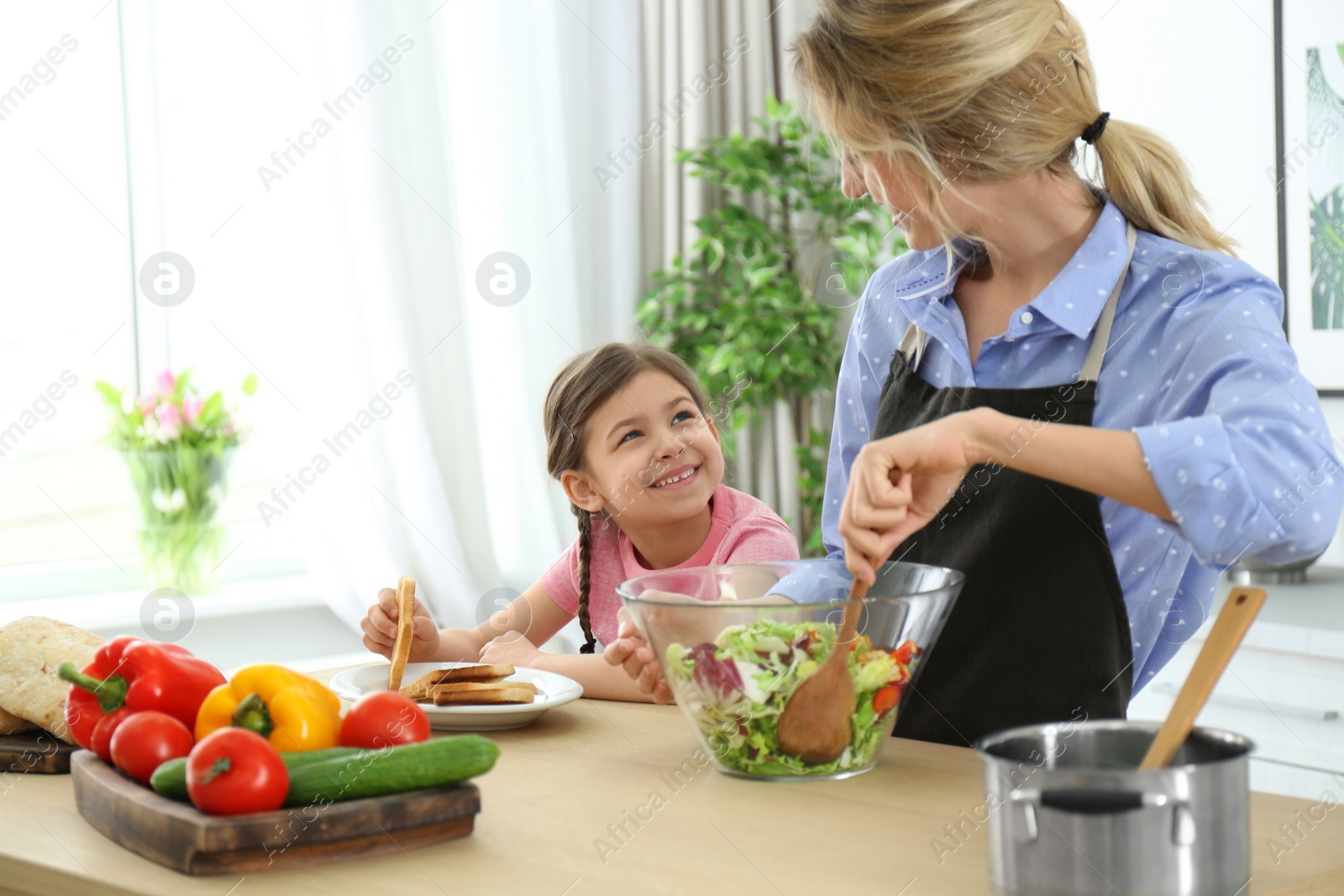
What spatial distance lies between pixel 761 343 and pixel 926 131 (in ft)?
6.59

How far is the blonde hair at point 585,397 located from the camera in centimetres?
186

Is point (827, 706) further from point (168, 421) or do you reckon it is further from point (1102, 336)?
point (168, 421)

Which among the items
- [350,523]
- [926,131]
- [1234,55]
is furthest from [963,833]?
[1234,55]

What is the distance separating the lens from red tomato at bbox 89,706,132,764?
40.7 inches

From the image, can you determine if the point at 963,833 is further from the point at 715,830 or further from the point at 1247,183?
the point at 1247,183

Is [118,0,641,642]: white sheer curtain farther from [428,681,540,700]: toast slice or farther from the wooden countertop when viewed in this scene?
the wooden countertop

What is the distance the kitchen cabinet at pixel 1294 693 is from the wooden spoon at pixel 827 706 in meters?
1.49

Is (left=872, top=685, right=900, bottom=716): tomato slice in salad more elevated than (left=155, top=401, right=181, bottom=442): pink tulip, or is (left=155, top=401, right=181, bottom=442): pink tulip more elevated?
(left=155, top=401, right=181, bottom=442): pink tulip

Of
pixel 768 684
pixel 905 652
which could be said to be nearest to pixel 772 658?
pixel 768 684

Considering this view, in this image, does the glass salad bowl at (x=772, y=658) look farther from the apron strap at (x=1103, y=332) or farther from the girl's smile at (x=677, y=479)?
the girl's smile at (x=677, y=479)

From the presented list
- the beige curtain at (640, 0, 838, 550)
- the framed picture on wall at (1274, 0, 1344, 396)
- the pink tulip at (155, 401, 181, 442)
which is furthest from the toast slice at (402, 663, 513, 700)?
the beige curtain at (640, 0, 838, 550)

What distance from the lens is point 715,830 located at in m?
0.92

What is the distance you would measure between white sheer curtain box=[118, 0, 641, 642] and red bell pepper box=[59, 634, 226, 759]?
1768 mm

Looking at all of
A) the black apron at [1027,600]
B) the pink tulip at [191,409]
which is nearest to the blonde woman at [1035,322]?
the black apron at [1027,600]
